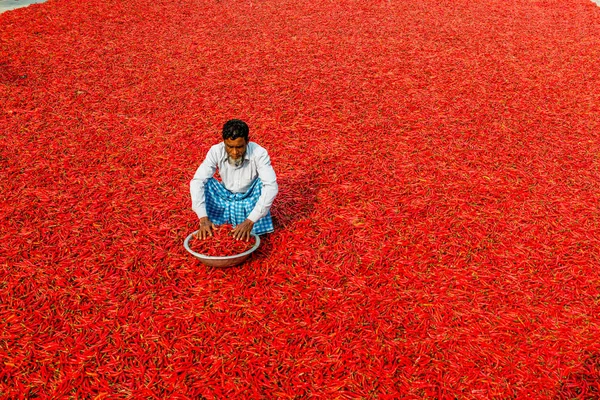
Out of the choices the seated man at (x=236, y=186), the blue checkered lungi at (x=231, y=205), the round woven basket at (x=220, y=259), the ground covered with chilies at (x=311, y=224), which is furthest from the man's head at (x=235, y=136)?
the ground covered with chilies at (x=311, y=224)

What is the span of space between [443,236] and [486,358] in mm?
1735

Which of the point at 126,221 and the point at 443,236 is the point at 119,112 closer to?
the point at 126,221

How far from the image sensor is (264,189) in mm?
4715

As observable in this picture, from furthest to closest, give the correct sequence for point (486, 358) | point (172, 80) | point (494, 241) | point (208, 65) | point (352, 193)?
point (208, 65), point (172, 80), point (352, 193), point (494, 241), point (486, 358)

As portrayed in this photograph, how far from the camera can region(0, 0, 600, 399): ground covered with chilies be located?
402 cm

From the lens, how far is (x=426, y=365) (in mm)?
4047

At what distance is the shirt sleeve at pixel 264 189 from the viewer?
4629mm

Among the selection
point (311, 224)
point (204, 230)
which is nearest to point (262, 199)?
point (204, 230)

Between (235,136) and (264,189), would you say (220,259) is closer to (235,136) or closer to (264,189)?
(264,189)

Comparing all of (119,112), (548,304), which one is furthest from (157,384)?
(119,112)

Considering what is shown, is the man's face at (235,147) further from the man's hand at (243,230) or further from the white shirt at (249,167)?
the man's hand at (243,230)

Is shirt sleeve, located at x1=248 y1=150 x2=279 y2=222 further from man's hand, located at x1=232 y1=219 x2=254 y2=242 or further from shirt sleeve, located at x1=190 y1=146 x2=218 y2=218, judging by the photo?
shirt sleeve, located at x1=190 y1=146 x2=218 y2=218

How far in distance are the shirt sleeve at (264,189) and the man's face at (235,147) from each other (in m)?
0.23

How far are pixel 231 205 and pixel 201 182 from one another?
1.75 feet
